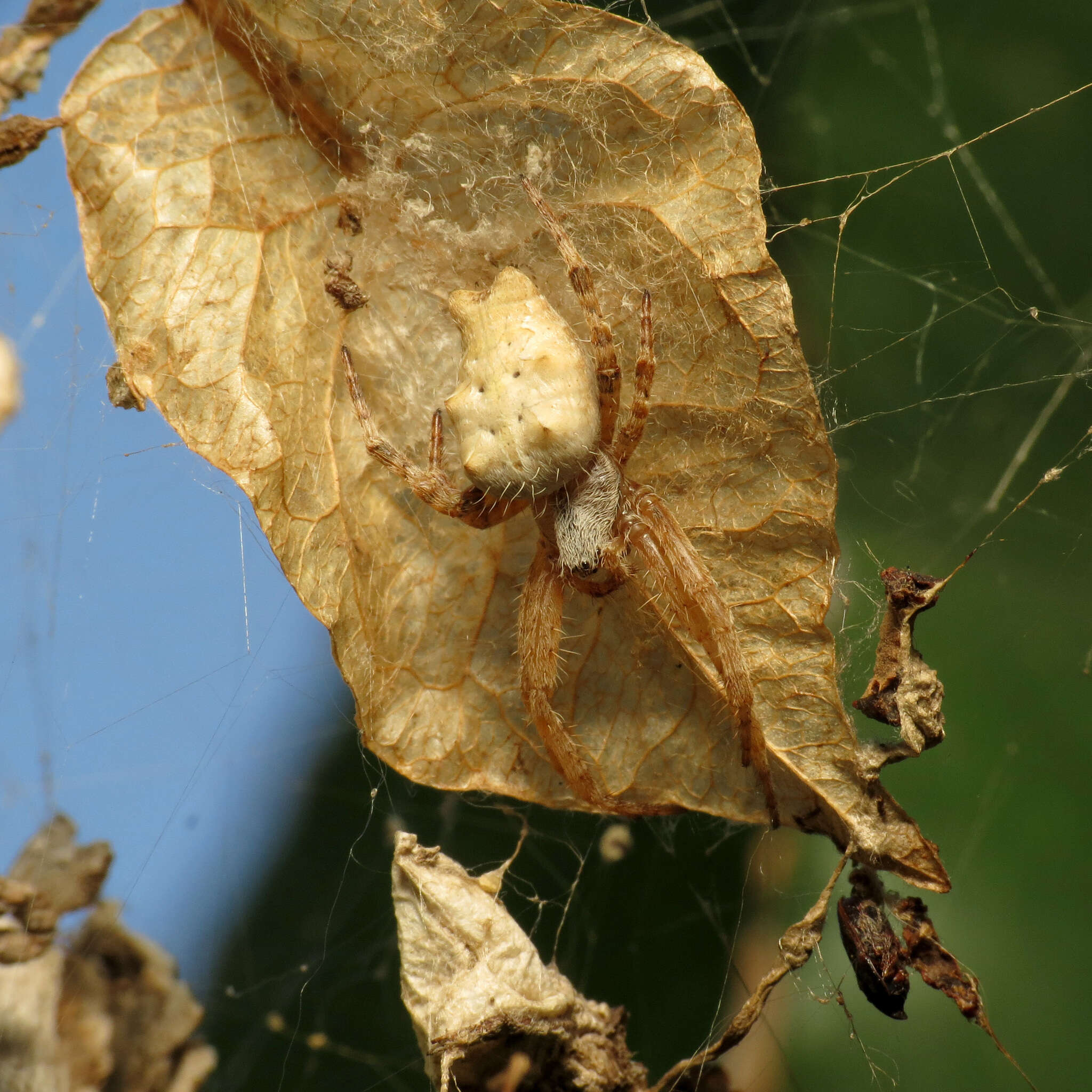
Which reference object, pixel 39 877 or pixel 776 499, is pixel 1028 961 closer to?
pixel 776 499

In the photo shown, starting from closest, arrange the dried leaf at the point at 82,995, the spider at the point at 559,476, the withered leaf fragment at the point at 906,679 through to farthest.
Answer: the withered leaf fragment at the point at 906,679 → the spider at the point at 559,476 → the dried leaf at the point at 82,995

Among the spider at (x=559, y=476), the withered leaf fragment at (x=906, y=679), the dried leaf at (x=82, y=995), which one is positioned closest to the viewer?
the withered leaf fragment at (x=906, y=679)

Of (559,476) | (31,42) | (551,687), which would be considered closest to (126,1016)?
(551,687)

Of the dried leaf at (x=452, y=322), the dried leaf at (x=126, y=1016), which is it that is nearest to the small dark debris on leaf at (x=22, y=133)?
the dried leaf at (x=452, y=322)

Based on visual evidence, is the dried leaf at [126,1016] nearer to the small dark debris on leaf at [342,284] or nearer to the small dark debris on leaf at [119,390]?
the small dark debris on leaf at [119,390]

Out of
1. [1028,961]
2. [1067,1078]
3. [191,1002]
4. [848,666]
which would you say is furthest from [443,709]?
[1067,1078]

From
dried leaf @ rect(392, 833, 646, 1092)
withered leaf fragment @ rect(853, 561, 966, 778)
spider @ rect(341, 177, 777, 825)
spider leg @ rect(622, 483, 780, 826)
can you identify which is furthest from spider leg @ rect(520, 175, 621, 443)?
dried leaf @ rect(392, 833, 646, 1092)

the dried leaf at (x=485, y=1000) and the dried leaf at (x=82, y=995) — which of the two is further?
the dried leaf at (x=82, y=995)
